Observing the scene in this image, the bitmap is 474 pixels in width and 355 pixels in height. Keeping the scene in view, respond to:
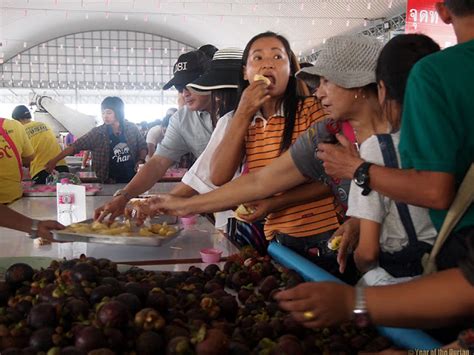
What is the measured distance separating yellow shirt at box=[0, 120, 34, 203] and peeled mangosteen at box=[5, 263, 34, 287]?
2895 millimetres

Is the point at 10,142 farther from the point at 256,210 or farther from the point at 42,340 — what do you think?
the point at 42,340

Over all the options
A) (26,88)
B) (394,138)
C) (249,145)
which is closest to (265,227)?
(249,145)

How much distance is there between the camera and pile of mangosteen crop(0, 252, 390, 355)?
3.67 feet

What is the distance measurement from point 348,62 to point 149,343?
1141 mm

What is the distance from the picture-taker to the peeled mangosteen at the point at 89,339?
1087 mm

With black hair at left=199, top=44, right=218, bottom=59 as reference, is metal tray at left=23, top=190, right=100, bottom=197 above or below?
below

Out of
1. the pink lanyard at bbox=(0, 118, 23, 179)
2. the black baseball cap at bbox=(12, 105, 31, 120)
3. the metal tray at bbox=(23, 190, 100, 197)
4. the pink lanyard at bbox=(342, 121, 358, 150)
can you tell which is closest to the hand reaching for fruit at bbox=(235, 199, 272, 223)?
the pink lanyard at bbox=(342, 121, 358, 150)

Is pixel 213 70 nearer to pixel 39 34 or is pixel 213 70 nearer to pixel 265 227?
pixel 265 227

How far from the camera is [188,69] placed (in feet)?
10.5

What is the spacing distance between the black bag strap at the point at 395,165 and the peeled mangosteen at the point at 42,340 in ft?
3.12

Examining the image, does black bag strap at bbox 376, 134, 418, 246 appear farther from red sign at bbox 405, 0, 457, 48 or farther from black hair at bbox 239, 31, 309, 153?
red sign at bbox 405, 0, 457, 48

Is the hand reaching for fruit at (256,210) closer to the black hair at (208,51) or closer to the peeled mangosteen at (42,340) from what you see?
the peeled mangosteen at (42,340)

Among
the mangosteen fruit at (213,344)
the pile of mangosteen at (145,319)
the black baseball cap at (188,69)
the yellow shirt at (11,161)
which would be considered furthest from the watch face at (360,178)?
the yellow shirt at (11,161)

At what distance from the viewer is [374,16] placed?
13.7 meters
